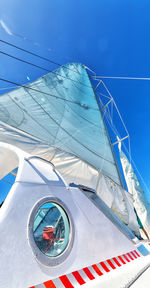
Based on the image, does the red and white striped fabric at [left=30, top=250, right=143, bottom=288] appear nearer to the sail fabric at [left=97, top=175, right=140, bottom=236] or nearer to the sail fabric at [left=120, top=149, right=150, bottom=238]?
the sail fabric at [left=97, top=175, right=140, bottom=236]

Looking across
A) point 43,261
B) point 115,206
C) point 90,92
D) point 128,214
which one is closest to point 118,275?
point 43,261

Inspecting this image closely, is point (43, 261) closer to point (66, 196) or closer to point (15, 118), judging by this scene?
point (66, 196)

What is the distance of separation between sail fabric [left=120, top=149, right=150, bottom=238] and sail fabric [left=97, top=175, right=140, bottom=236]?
1.91 feet

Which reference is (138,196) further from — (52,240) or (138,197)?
(52,240)

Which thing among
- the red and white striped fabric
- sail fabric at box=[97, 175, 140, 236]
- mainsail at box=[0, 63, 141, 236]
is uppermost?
mainsail at box=[0, 63, 141, 236]

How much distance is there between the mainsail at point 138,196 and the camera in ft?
11.8

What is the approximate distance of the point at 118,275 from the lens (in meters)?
1.17

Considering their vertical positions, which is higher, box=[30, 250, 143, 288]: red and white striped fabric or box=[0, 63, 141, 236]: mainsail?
box=[0, 63, 141, 236]: mainsail

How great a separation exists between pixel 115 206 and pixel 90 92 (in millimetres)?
7956

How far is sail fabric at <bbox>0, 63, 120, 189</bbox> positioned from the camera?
293 cm

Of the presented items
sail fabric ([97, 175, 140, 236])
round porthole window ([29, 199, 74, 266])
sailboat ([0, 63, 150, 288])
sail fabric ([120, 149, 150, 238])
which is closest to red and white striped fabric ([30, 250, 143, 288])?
sailboat ([0, 63, 150, 288])

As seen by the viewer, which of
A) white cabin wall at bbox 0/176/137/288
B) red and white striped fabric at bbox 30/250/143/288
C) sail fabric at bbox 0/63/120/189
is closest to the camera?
white cabin wall at bbox 0/176/137/288

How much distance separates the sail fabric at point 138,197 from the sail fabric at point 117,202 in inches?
22.9

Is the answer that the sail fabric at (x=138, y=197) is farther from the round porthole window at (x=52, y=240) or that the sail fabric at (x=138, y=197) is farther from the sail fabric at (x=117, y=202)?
the round porthole window at (x=52, y=240)
